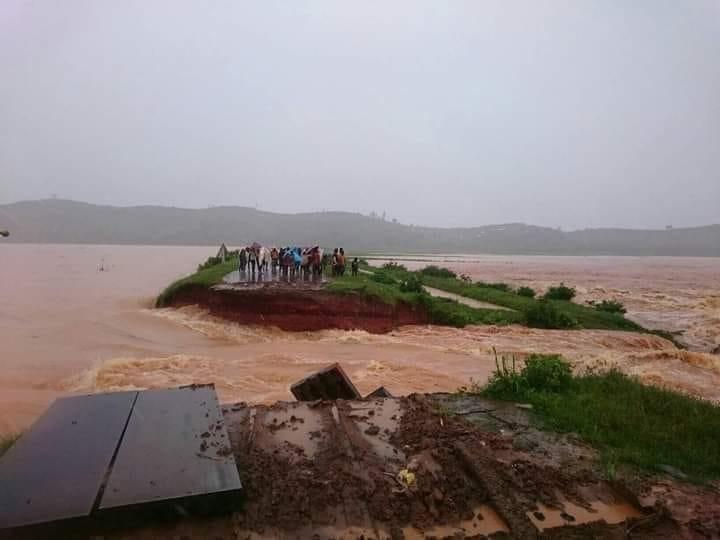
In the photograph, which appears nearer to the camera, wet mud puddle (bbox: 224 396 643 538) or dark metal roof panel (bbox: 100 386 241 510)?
dark metal roof panel (bbox: 100 386 241 510)

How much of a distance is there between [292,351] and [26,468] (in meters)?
11.4

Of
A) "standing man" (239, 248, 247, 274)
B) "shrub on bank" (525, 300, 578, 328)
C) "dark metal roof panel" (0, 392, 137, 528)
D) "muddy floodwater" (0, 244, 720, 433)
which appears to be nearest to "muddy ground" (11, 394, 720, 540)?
"dark metal roof panel" (0, 392, 137, 528)

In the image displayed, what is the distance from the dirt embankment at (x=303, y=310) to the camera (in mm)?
16578

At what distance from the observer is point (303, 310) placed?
16703mm

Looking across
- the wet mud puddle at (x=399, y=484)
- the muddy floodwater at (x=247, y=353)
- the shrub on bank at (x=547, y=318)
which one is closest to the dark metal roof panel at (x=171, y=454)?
the wet mud puddle at (x=399, y=484)

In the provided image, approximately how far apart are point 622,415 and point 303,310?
12.4m

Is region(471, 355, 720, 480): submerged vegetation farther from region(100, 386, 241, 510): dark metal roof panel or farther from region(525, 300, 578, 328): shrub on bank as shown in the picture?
region(525, 300, 578, 328): shrub on bank

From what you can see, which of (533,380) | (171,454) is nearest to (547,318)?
(533,380)

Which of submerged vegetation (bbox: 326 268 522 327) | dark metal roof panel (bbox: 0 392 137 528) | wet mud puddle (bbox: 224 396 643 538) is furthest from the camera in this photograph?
submerged vegetation (bbox: 326 268 522 327)

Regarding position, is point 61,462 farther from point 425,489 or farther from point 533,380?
point 533,380

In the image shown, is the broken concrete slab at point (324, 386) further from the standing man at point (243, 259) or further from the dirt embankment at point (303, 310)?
the standing man at point (243, 259)

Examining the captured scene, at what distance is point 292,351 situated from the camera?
14.4 metres

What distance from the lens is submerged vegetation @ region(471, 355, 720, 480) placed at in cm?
424

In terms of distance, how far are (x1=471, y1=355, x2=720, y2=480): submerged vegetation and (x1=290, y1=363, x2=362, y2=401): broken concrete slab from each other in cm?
183
